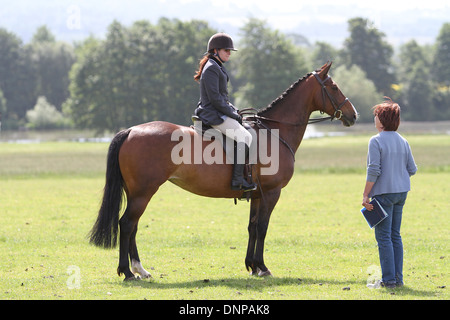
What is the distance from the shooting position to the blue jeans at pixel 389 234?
27.4ft

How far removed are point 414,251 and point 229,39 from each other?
5.47m

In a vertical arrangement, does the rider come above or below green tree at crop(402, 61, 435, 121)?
below

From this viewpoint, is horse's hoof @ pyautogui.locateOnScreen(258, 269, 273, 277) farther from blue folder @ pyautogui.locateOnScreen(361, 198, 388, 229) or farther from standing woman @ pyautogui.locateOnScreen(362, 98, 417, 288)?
blue folder @ pyautogui.locateOnScreen(361, 198, 388, 229)

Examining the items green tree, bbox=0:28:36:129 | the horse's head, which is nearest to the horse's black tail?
the horse's head

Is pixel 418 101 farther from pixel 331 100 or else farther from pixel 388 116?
pixel 388 116

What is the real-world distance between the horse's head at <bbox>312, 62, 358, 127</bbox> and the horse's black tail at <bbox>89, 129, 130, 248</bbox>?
324 cm

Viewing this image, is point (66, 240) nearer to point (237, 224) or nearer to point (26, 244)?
point (26, 244)

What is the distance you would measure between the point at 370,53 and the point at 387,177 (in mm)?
122347

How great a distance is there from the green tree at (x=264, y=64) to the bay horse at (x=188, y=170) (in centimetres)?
8483

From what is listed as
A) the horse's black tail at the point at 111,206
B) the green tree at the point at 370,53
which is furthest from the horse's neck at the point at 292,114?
the green tree at the point at 370,53

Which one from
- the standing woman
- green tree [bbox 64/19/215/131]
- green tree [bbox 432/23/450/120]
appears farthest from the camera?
green tree [bbox 432/23/450/120]

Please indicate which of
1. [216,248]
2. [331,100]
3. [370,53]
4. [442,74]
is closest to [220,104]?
[331,100]

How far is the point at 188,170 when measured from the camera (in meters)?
9.35

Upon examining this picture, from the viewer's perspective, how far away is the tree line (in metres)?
88.2
